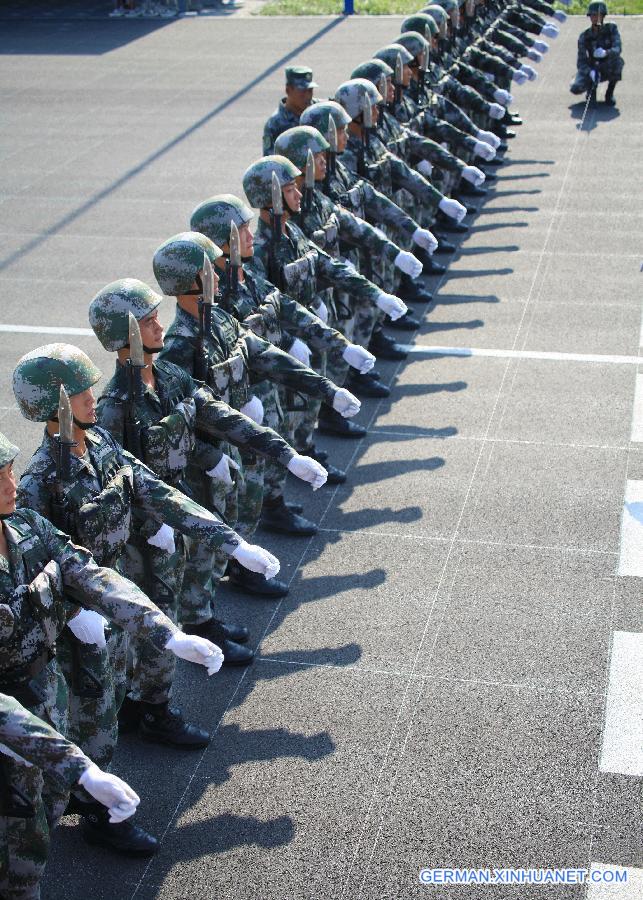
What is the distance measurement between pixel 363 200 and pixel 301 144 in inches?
49.5

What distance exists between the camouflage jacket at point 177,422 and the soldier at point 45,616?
82 cm

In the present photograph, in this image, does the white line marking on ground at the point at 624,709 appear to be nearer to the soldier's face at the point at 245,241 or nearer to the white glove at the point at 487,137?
the soldier's face at the point at 245,241

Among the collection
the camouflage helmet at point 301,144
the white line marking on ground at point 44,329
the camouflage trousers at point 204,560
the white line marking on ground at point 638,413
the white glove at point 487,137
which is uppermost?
the camouflage helmet at point 301,144

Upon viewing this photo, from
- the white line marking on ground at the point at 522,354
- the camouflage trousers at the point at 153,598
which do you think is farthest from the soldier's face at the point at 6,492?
A: the white line marking on ground at the point at 522,354

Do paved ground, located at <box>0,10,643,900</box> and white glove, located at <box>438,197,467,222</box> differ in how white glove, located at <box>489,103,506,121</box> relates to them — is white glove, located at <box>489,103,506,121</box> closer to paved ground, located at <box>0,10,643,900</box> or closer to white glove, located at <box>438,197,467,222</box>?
paved ground, located at <box>0,10,643,900</box>

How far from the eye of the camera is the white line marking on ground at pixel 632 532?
24.1ft

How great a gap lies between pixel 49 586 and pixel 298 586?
273 centimetres

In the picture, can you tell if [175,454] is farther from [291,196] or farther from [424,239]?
[424,239]

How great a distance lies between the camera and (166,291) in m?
6.94

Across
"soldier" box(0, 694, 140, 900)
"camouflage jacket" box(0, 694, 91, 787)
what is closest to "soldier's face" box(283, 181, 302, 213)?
"soldier" box(0, 694, 140, 900)

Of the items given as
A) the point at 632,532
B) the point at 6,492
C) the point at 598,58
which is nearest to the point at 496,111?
the point at 598,58

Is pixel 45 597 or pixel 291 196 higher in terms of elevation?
pixel 291 196

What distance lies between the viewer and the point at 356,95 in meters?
10.6

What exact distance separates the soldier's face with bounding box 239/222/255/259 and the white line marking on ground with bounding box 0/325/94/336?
3845 millimetres
